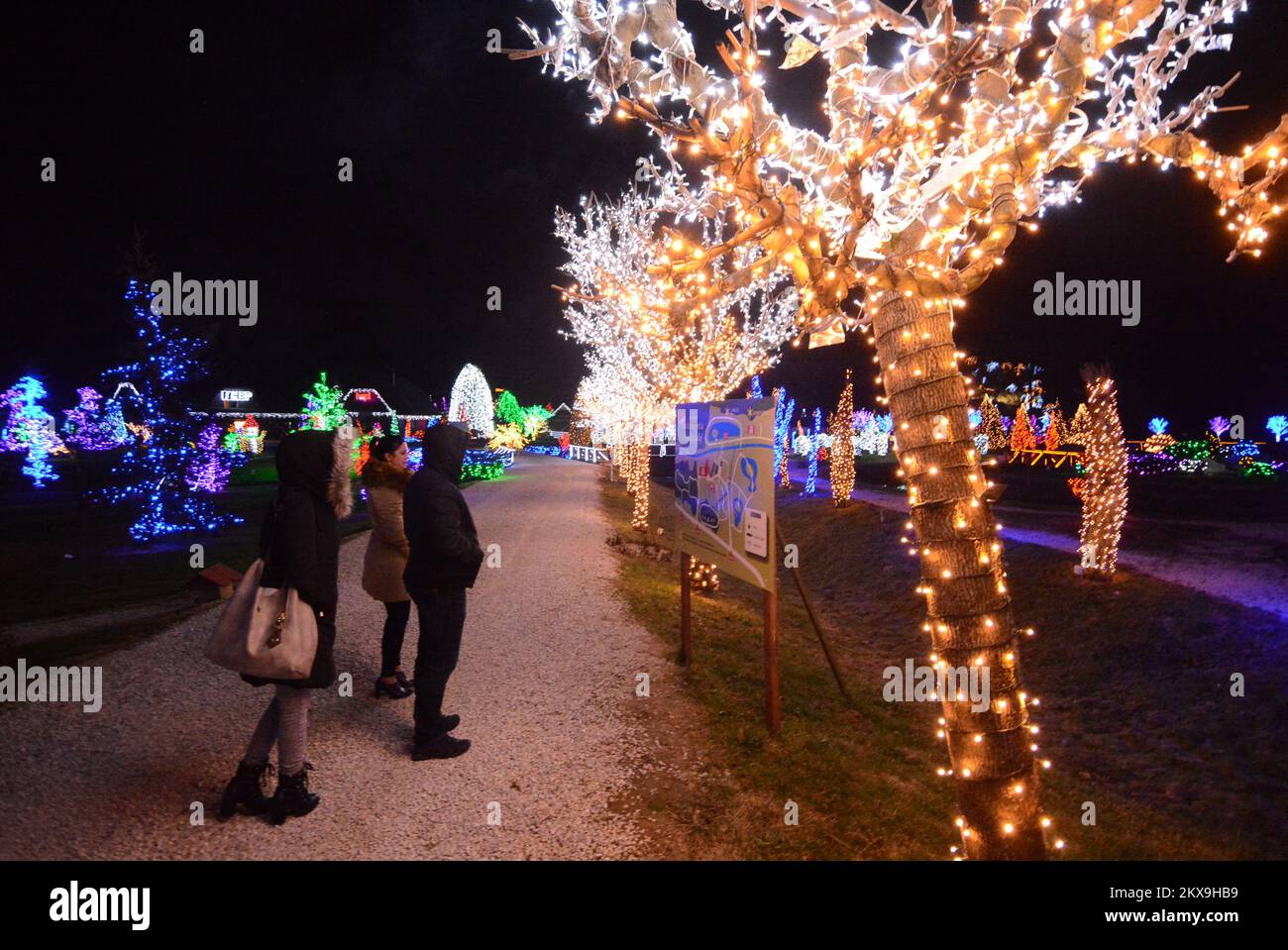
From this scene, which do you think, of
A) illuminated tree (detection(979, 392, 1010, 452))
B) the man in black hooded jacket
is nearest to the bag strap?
the man in black hooded jacket

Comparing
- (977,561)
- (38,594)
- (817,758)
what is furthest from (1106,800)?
(38,594)

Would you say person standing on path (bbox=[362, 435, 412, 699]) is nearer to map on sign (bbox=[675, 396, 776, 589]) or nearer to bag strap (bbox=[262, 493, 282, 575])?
bag strap (bbox=[262, 493, 282, 575])

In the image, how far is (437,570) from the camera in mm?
4215

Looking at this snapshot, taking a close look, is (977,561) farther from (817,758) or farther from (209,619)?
(209,619)

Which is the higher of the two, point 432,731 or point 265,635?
point 265,635

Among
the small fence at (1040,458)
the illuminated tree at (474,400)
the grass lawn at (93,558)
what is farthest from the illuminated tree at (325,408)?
the small fence at (1040,458)

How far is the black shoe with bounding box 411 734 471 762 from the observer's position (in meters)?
4.29

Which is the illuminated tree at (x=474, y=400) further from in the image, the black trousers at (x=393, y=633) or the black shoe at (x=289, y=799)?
the black shoe at (x=289, y=799)

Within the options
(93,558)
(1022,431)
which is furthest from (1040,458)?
(93,558)

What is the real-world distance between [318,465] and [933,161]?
11.6ft

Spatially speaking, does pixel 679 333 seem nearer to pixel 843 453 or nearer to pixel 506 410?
pixel 843 453

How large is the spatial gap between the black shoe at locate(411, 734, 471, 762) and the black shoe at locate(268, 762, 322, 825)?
75 centimetres
